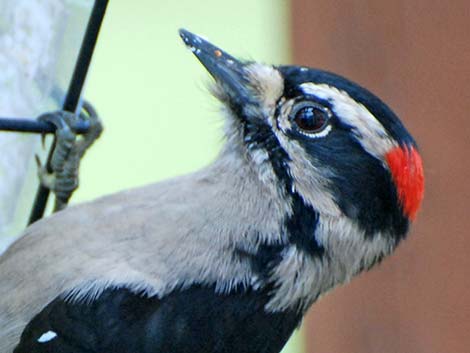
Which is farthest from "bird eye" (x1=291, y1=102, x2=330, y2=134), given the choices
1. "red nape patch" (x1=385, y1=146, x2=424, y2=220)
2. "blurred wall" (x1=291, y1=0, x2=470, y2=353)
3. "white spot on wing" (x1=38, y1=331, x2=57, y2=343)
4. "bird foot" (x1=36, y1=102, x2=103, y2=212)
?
"blurred wall" (x1=291, y1=0, x2=470, y2=353)

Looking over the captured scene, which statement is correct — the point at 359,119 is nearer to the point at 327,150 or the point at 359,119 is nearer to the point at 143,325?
the point at 327,150

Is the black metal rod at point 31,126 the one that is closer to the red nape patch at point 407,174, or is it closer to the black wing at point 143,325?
the black wing at point 143,325

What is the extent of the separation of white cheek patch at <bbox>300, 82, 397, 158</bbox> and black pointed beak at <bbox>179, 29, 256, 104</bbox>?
143 mm

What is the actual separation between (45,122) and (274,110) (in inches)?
18.8

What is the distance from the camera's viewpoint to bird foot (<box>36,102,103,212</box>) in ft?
9.29

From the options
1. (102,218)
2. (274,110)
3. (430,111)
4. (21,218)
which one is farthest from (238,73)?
(430,111)

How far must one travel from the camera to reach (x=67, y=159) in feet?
9.57

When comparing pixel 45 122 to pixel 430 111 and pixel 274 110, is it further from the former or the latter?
pixel 430 111

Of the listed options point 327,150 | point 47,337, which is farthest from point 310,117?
point 47,337

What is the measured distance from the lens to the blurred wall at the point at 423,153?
3.55m

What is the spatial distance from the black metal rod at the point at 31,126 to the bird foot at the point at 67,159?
0.02 metres

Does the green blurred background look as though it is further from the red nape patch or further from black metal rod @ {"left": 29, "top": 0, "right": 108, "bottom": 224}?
the red nape patch

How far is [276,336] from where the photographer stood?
2689mm

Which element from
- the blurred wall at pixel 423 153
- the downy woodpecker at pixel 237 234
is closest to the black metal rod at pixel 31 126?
the downy woodpecker at pixel 237 234
